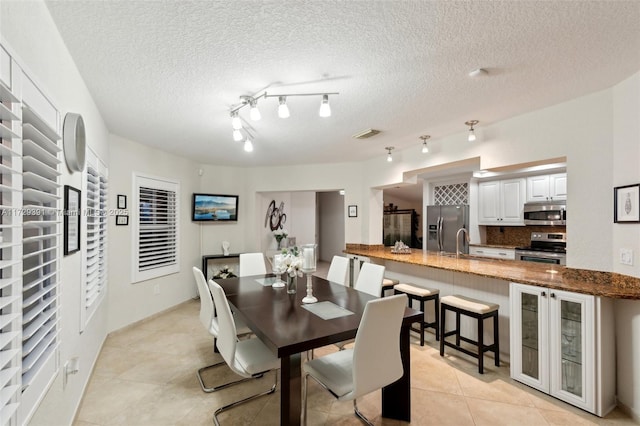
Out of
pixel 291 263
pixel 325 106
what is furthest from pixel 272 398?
pixel 325 106

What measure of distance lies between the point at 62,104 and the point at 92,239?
4.09ft

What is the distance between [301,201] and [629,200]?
617cm

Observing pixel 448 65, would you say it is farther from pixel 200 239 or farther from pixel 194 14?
pixel 200 239

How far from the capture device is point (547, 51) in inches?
69.1

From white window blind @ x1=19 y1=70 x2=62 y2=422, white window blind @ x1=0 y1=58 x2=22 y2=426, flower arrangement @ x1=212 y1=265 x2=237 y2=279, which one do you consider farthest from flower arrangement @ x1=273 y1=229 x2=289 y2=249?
white window blind @ x1=0 y1=58 x2=22 y2=426

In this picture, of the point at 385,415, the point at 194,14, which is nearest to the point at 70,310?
the point at 194,14

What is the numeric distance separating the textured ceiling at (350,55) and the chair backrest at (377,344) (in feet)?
4.74

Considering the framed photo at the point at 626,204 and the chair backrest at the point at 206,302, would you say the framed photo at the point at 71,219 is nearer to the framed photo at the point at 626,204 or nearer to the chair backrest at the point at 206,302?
the chair backrest at the point at 206,302

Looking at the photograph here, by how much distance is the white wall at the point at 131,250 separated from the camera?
3.56 meters

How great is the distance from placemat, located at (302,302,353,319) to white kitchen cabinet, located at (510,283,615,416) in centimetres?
161

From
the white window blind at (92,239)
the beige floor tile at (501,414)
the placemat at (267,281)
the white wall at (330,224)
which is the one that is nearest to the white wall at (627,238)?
the beige floor tile at (501,414)

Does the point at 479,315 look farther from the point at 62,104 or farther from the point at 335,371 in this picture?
the point at 62,104

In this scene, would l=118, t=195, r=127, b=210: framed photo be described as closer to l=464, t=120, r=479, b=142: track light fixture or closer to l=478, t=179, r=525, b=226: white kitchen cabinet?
l=464, t=120, r=479, b=142: track light fixture

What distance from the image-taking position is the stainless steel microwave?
171 inches
